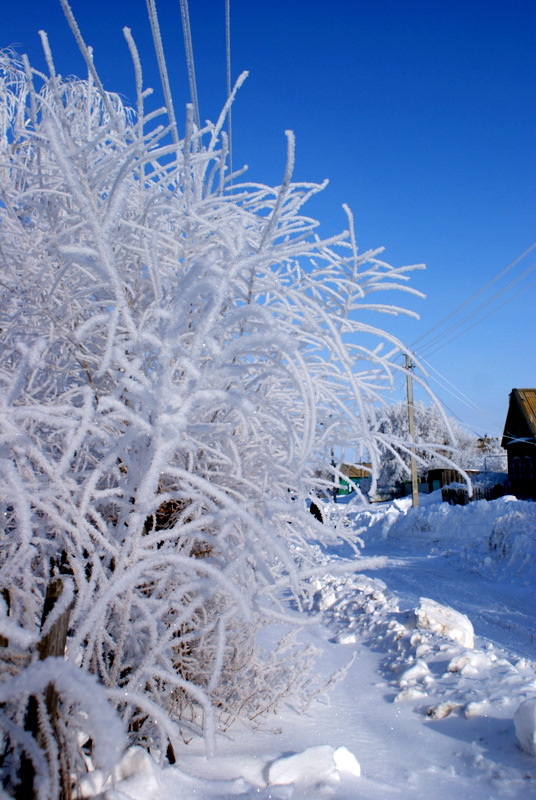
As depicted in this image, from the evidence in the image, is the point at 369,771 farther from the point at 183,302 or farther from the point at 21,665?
the point at 183,302

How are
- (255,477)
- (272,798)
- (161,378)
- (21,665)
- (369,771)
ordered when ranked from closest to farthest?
(21,665) → (161,378) → (272,798) → (369,771) → (255,477)

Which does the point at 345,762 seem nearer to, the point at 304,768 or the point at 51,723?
the point at 304,768

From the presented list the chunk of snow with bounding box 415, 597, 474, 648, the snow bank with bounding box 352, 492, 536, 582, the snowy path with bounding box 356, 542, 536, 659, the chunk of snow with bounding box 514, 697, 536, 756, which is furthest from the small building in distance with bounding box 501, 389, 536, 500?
the chunk of snow with bounding box 514, 697, 536, 756

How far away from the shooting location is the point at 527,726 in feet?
8.68

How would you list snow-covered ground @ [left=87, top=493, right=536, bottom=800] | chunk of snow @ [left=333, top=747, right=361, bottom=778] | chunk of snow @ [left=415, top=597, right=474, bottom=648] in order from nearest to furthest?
snow-covered ground @ [left=87, top=493, right=536, bottom=800]
chunk of snow @ [left=333, top=747, right=361, bottom=778]
chunk of snow @ [left=415, top=597, right=474, bottom=648]

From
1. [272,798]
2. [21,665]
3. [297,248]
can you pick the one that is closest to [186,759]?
[272,798]

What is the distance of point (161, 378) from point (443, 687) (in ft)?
11.4

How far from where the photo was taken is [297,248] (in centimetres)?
Answer: 225

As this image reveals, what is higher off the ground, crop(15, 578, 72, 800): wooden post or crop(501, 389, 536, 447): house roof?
crop(501, 389, 536, 447): house roof

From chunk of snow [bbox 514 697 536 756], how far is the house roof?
21.9 metres

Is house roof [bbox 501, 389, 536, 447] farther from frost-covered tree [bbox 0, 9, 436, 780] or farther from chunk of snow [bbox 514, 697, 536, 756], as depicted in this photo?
frost-covered tree [bbox 0, 9, 436, 780]

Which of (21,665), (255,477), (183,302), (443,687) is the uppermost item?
(183,302)

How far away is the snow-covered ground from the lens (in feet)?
6.82

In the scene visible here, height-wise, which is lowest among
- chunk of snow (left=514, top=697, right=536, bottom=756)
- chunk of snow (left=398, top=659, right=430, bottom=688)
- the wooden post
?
chunk of snow (left=398, top=659, right=430, bottom=688)
